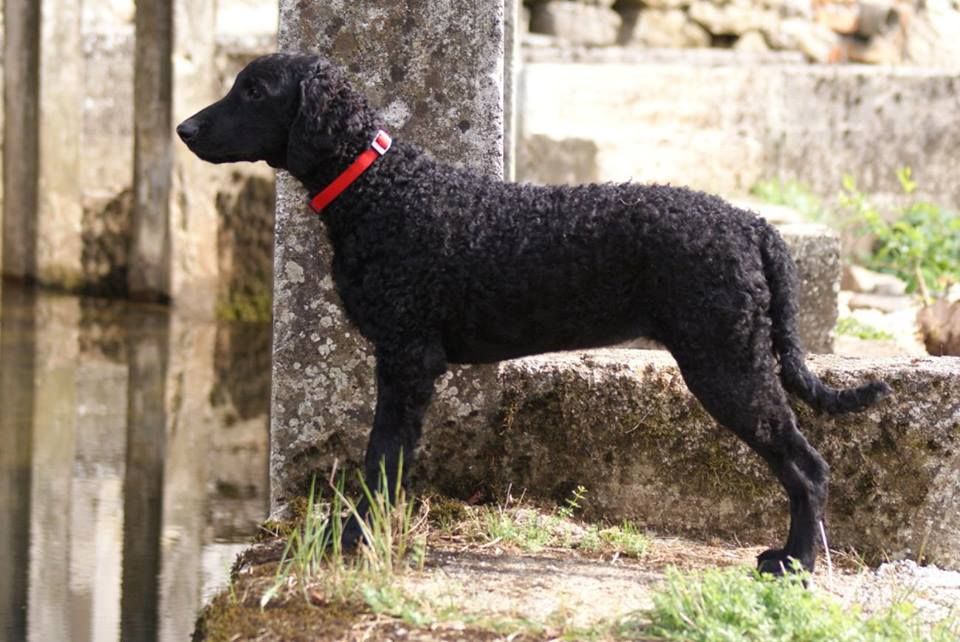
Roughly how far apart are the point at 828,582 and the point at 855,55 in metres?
11.0

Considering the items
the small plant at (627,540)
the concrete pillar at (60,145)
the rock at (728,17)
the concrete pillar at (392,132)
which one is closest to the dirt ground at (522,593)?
→ the small plant at (627,540)

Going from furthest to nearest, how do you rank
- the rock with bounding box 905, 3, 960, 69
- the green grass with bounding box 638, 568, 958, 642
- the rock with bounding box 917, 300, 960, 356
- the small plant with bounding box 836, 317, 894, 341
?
the rock with bounding box 905, 3, 960, 69 → the small plant with bounding box 836, 317, 894, 341 → the rock with bounding box 917, 300, 960, 356 → the green grass with bounding box 638, 568, 958, 642

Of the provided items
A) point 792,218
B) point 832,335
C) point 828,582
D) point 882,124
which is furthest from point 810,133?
point 828,582

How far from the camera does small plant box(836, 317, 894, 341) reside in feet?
23.0

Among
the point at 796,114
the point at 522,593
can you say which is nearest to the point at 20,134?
the point at 796,114

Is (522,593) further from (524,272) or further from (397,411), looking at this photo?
(524,272)

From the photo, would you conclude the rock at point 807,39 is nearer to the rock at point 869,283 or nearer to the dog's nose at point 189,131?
the rock at point 869,283

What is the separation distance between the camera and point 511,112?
6488 millimetres

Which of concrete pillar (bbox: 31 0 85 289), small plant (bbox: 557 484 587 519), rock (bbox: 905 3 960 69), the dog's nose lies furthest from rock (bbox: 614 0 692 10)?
the dog's nose

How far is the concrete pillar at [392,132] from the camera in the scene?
15.1 feet

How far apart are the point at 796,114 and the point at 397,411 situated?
→ 626 centimetres

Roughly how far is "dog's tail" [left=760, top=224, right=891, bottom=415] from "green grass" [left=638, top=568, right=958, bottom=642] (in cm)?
54

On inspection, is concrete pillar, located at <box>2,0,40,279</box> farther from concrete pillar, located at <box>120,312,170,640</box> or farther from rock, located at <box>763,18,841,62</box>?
rock, located at <box>763,18,841,62</box>

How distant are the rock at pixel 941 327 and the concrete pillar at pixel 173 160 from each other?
5636 millimetres
